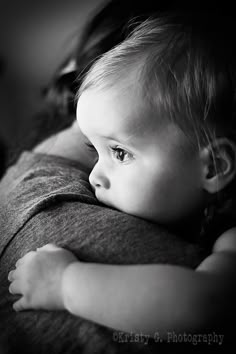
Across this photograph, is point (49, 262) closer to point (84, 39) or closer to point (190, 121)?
point (190, 121)

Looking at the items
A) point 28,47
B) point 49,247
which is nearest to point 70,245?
point 49,247

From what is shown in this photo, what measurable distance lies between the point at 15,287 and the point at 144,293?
171 mm

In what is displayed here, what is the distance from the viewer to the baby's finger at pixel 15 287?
19.1 inches

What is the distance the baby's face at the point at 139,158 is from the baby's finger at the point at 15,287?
0.18 metres

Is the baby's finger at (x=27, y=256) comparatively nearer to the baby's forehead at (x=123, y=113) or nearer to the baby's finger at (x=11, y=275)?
the baby's finger at (x=11, y=275)

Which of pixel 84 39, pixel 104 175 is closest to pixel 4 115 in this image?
pixel 84 39

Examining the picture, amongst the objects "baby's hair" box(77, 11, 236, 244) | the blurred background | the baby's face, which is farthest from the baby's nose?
the blurred background

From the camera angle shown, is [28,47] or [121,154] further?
[28,47]

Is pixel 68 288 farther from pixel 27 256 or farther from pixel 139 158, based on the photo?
pixel 139 158

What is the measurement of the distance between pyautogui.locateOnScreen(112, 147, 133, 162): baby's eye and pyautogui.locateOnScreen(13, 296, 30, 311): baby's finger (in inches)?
9.1

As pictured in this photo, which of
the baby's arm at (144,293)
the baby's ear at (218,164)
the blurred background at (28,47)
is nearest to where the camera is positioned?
the baby's arm at (144,293)

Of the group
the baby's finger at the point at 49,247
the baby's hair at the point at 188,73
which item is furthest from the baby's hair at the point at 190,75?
the baby's finger at the point at 49,247

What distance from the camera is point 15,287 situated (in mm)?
490

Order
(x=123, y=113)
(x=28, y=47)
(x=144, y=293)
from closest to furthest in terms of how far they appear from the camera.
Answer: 1. (x=144, y=293)
2. (x=123, y=113)
3. (x=28, y=47)
